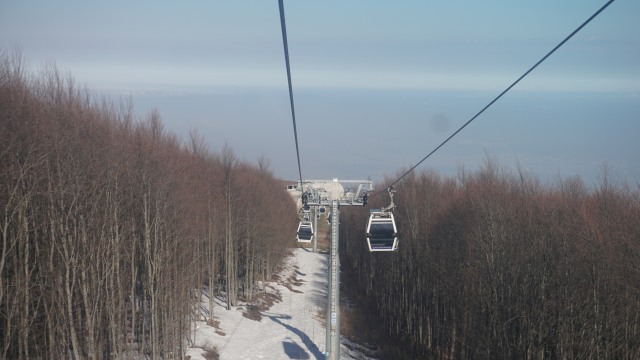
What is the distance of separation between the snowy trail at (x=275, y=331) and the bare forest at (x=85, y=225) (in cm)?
266

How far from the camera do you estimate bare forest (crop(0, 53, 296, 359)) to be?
15.2 m

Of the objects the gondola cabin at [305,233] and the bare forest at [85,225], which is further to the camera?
the gondola cabin at [305,233]

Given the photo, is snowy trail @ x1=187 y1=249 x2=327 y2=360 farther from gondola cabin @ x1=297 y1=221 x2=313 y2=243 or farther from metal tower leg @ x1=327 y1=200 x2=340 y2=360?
metal tower leg @ x1=327 y1=200 x2=340 y2=360

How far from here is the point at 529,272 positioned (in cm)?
2267

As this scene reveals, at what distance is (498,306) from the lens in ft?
79.0

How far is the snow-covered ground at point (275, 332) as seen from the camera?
2883cm

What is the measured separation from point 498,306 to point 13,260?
51.2 feet

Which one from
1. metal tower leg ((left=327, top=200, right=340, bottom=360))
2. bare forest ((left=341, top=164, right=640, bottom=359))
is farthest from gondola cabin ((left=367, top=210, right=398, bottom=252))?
bare forest ((left=341, top=164, right=640, bottom=359))

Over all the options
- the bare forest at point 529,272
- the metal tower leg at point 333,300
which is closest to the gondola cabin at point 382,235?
the metal tower leg at point 333,300

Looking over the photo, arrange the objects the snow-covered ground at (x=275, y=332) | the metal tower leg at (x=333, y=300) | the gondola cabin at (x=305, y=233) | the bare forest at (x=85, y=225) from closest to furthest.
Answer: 1. the bare forest at (x=85, y=225)
2. the metal tower leg at (x=333, y=300)
3. the gondola cabin at (x=305, y=233)
4. the snow-covered ground at (x=275, y=332)

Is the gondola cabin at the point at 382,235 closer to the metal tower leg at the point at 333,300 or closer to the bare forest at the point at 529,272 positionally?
the metal tower leg at the point at 333,300

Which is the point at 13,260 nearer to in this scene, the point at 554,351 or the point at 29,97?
the point at 29,97

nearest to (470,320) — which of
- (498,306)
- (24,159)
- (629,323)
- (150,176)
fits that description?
(498,306)

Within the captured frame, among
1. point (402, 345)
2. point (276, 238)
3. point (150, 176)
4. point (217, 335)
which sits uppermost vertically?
point (150, 176)
